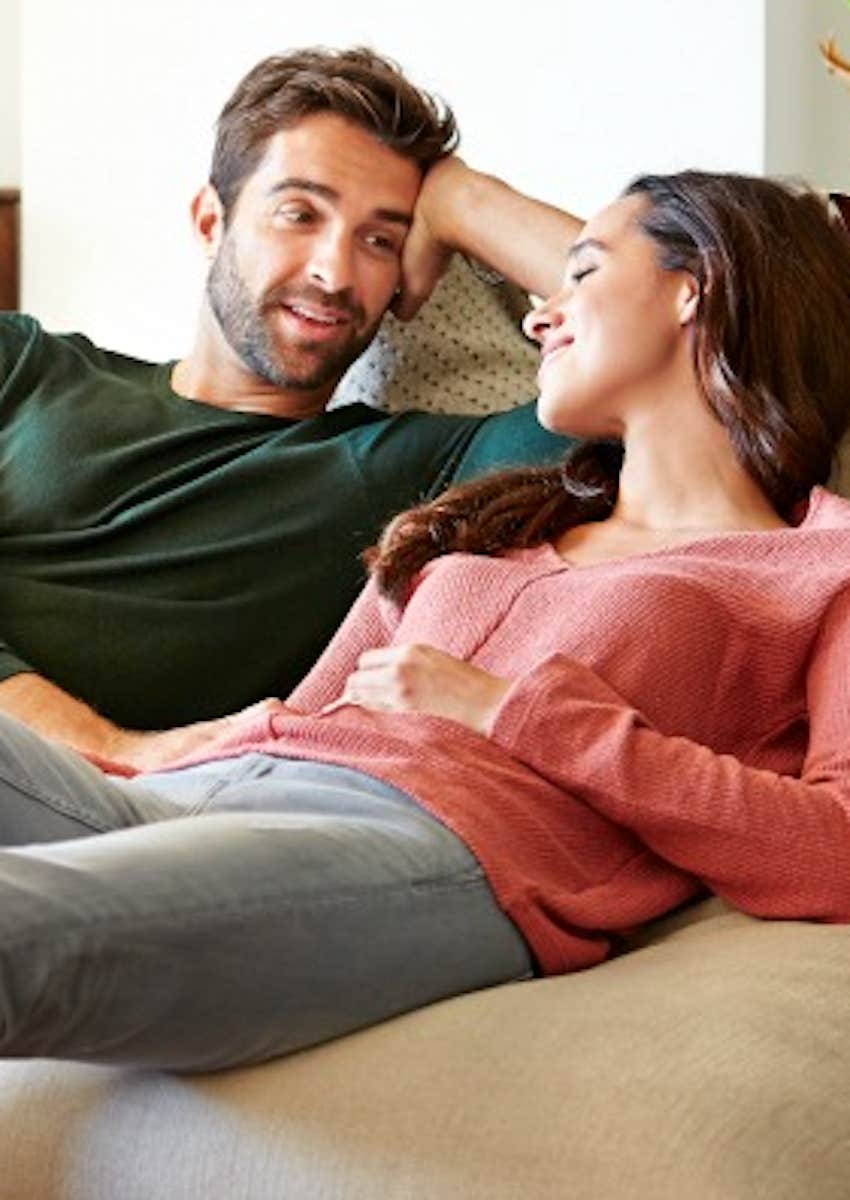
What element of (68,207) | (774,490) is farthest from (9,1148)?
(68,207)

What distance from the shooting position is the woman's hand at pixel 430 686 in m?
1.73

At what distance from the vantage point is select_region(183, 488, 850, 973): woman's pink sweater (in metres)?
1.65

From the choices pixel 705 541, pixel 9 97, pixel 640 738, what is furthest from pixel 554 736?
pixel 9 97

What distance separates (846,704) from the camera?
5.74 ft

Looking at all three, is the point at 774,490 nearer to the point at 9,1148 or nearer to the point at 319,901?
the point at 319,901

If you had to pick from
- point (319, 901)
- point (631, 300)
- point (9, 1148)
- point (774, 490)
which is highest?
point (631, 300)

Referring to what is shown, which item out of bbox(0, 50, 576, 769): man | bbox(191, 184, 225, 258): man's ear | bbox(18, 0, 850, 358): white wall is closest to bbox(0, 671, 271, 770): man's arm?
bbox(0, 50, 576, 769): man

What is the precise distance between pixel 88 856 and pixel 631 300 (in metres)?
0.84

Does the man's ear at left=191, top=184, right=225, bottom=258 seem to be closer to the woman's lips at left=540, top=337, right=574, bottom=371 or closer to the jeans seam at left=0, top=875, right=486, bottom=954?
the woman's lips at left=540, top=337, right=574, bottom=371

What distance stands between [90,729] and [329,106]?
2.37 ft

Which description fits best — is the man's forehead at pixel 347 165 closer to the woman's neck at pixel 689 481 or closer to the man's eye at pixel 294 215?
the man's eye at pixel 294 215

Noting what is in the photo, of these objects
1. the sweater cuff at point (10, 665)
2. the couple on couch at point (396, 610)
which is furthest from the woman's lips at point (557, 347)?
the sweater cuff at point (10, 665)

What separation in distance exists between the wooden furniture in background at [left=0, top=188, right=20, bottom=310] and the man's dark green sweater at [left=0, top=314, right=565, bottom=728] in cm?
157

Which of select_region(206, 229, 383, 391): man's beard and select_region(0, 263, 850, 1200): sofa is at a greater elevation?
select_region(206, 229, 383, 391): man's beard
